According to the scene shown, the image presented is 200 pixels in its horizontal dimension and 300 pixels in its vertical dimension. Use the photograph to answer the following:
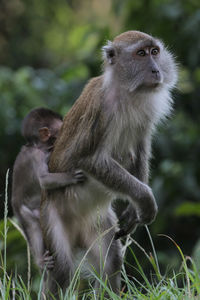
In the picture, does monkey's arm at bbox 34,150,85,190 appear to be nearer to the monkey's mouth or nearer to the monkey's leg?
the monkey's leg

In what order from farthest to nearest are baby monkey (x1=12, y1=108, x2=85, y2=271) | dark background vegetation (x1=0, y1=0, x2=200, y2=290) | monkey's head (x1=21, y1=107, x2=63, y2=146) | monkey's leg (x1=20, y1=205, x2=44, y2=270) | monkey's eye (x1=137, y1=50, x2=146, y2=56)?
dark background vegetation (x1=0, y1=0, x2=200, y2=290)
monkey's head (x1=21, y1=107, x2=63, y2=146)
baby monkey (x1=12, y1=108, x2=85, y2=271)
monkey's leg (x1=20, y1=205, x2=44, y2=270)
monkey's eye (x1=137, y1=50, x2=146, y2=56)

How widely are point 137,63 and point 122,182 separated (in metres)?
1.09

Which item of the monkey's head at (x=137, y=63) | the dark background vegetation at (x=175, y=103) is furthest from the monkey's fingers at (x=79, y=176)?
the dark background vegetation at (x=175, y=103)

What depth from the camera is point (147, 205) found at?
554 cm

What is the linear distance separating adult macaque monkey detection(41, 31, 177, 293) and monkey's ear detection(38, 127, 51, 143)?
56 cm

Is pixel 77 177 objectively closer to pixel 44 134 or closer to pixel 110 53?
pixel 44 134

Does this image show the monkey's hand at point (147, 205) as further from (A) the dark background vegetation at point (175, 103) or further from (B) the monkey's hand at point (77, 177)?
(A) the dark background vegetation at point (175, 103)

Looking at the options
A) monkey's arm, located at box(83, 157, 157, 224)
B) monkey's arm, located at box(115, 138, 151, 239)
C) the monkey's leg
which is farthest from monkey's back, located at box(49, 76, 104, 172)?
the monkey's leg

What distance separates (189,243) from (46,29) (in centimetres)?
1083

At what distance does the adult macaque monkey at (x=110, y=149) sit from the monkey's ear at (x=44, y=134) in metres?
0.56

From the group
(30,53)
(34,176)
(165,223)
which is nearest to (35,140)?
(34,176)

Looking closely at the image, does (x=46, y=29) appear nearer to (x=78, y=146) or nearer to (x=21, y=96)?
(x=21, y=96)

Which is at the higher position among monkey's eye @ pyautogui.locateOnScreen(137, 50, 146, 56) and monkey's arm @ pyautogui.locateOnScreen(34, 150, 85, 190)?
monkey's eye @ pyautogui.locateOnScreen(137, 50, 146, 56)

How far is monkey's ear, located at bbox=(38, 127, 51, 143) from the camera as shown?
21.6ft
